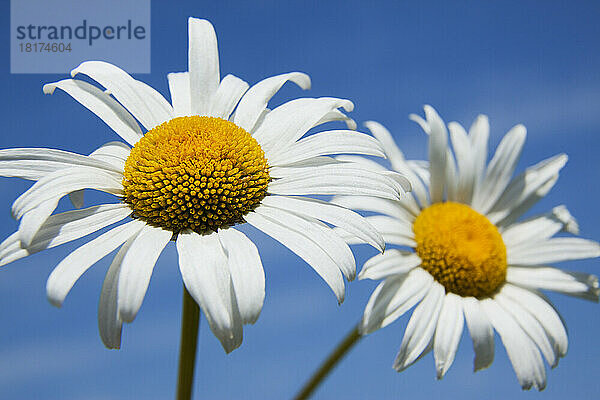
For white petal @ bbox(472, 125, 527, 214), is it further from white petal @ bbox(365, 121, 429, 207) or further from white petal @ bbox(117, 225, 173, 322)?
white petal @ bbox(117, 225, 173, 322)

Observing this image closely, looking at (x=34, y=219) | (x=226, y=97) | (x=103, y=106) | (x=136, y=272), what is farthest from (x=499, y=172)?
(x=34, y=219)

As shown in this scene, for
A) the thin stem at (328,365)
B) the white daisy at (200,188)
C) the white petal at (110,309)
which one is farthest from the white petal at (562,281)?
the white petal at (110,309)

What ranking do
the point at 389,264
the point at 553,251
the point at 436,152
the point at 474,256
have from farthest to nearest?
the point at 553,251 < the point at 436,152 < the point at 474,256 < the point at 389,264

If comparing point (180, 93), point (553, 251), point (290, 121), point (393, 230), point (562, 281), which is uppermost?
point (180, 93)

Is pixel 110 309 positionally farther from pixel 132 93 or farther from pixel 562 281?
pixel 562 281

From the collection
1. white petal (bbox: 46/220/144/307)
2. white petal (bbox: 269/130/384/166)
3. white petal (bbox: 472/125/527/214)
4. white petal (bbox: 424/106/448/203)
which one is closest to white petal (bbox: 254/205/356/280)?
white petal (bbox: 269/130/384/166)

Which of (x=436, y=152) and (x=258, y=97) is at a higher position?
(x=258, y=97)

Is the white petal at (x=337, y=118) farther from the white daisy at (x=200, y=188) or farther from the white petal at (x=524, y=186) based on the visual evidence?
the white petal at (x=524, y=186)
